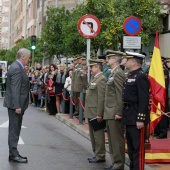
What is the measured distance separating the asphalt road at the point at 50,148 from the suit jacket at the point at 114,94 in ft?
3.71

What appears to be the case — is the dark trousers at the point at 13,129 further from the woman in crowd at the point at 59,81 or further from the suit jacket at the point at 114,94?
the woman in crowd at the point at 59,81

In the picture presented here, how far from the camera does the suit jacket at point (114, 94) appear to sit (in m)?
9.21

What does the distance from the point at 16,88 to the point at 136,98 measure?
2.48 m

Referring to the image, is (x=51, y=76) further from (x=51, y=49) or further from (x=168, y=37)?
(x=51, y=49)

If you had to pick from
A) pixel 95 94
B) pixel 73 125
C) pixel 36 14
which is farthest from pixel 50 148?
pixel 36 14

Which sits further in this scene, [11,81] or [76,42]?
[76,42]

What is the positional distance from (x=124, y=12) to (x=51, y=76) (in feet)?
19.9

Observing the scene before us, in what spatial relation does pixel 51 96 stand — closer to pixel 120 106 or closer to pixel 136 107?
pixel 120 106

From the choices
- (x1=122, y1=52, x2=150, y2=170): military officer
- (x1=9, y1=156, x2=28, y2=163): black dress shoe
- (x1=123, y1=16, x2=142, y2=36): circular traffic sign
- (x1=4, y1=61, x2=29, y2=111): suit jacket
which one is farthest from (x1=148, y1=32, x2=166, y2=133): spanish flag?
(x1=123, y1=16, x2=142, y2=36): circular traffic sign

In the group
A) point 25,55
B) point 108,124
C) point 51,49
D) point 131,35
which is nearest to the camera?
point 108,124

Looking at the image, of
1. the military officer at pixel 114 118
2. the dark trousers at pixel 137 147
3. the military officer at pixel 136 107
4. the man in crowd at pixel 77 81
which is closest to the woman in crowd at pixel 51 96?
the man in crowd at pixel 77 81

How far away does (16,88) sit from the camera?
9.86m

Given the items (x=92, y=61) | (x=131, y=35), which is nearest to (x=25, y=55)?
(x=92, y=61)

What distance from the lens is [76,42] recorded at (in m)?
29.5
